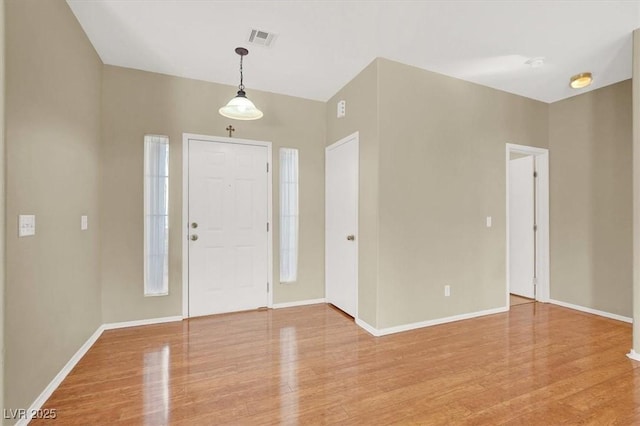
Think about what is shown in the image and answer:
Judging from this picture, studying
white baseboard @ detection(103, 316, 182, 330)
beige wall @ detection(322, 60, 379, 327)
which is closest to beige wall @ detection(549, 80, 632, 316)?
beige wall @ detection(322, 60, 379, 327)

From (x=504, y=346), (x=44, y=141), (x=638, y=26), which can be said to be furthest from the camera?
(x=504, y=346)

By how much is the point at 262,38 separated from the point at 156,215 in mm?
2173

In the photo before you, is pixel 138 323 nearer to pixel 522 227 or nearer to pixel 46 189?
pixel 46 189

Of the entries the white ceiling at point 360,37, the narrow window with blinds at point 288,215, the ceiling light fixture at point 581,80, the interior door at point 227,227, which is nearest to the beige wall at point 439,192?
the white ceiling at point 360,37

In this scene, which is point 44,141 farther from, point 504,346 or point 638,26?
point 638,26

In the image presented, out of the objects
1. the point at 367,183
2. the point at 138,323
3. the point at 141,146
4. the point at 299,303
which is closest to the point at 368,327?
the point at 299,303

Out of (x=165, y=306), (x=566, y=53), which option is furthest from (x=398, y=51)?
(x=165, y=306)

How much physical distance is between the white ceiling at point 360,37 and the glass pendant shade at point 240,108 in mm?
606

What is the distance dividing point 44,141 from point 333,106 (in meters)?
2.99

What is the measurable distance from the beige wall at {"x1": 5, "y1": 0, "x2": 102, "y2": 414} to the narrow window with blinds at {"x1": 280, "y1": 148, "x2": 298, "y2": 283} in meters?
2.02

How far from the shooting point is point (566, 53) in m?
3.00

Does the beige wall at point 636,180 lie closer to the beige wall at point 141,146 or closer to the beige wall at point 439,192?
the beige wall at point 439,192

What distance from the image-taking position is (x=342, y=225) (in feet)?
12.3

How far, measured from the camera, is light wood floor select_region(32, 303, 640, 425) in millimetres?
1843
